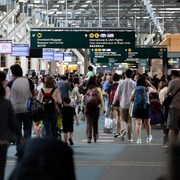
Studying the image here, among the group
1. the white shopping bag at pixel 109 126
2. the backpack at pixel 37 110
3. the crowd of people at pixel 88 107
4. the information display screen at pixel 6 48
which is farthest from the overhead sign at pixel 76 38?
the backpack at pixel 37 110

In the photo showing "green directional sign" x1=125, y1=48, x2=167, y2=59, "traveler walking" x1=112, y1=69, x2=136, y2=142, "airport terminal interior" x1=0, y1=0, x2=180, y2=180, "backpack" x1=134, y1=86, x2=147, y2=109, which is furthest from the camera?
"green directional sign" x1=125, y1=48, x2=167, y2=59

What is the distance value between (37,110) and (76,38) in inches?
520

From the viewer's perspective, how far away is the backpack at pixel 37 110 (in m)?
13.0

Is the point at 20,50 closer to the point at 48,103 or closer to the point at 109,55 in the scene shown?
the point at 109,55

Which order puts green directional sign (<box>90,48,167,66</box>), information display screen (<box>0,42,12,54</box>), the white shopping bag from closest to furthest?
the white shopping bag → information display screen (<box>0,42,12,54</box>) → green directional sign (<box>90,48,167,66</box>)

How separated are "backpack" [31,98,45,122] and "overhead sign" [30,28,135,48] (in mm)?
12805

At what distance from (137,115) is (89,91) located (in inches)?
53.8

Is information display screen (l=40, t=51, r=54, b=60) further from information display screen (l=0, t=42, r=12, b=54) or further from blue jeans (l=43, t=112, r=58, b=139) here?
blue jeans (l=43, t=112, r=58, b=139)

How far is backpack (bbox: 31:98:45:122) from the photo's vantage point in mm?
12992

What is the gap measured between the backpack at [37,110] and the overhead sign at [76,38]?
504 inches

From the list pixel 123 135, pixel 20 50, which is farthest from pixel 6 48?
Result: pixel 123 135

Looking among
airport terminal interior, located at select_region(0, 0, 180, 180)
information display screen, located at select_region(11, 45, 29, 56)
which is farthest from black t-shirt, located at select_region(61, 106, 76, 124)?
information display screen, located at select_region(11, 45, 29, 56)

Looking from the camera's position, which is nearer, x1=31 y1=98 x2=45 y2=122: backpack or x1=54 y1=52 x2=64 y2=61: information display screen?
x1=31 y1=98 x2=45 y2=122: backpack

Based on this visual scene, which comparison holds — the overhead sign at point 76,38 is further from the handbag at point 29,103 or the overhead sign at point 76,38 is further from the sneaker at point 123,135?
the handbag at point 29,103
